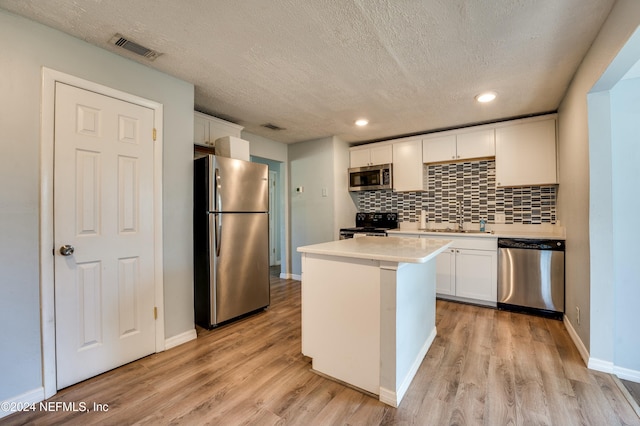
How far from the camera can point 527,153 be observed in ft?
10.5

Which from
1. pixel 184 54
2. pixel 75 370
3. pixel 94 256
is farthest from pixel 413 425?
pixel 184 54

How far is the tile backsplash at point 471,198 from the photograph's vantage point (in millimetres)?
3383

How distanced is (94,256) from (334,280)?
5.41ft

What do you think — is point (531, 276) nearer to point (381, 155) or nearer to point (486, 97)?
point (486, 97)

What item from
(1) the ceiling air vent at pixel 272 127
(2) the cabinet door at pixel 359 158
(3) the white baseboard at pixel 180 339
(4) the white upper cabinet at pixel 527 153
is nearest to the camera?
(3) the white baseboard at pixel 180 339

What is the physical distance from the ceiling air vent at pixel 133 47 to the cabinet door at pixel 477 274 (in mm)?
3577

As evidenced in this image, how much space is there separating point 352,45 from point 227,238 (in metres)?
1.99

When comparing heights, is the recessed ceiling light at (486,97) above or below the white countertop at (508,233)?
above

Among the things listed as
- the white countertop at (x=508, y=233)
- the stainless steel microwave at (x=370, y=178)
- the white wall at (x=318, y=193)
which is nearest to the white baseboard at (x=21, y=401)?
the white wall at (x=318, y=193)

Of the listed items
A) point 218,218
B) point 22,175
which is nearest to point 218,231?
point 218,218

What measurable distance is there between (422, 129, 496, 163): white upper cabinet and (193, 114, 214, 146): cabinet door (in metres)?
2.84

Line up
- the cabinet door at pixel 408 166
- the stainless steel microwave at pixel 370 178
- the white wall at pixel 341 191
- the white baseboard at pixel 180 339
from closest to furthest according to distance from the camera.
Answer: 1. the white baseboard at pixel 180 339
2. the cabinet door at pixel 408 166
3. the stainless steel microwave at pixel 370 178
4. the white wall at pixel 341 191

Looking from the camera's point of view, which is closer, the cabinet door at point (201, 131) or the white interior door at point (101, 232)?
the white interior door at point (101, 232)

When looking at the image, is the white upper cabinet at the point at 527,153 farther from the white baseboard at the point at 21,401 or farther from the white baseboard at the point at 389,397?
the white baseboard at the point at 21,401
